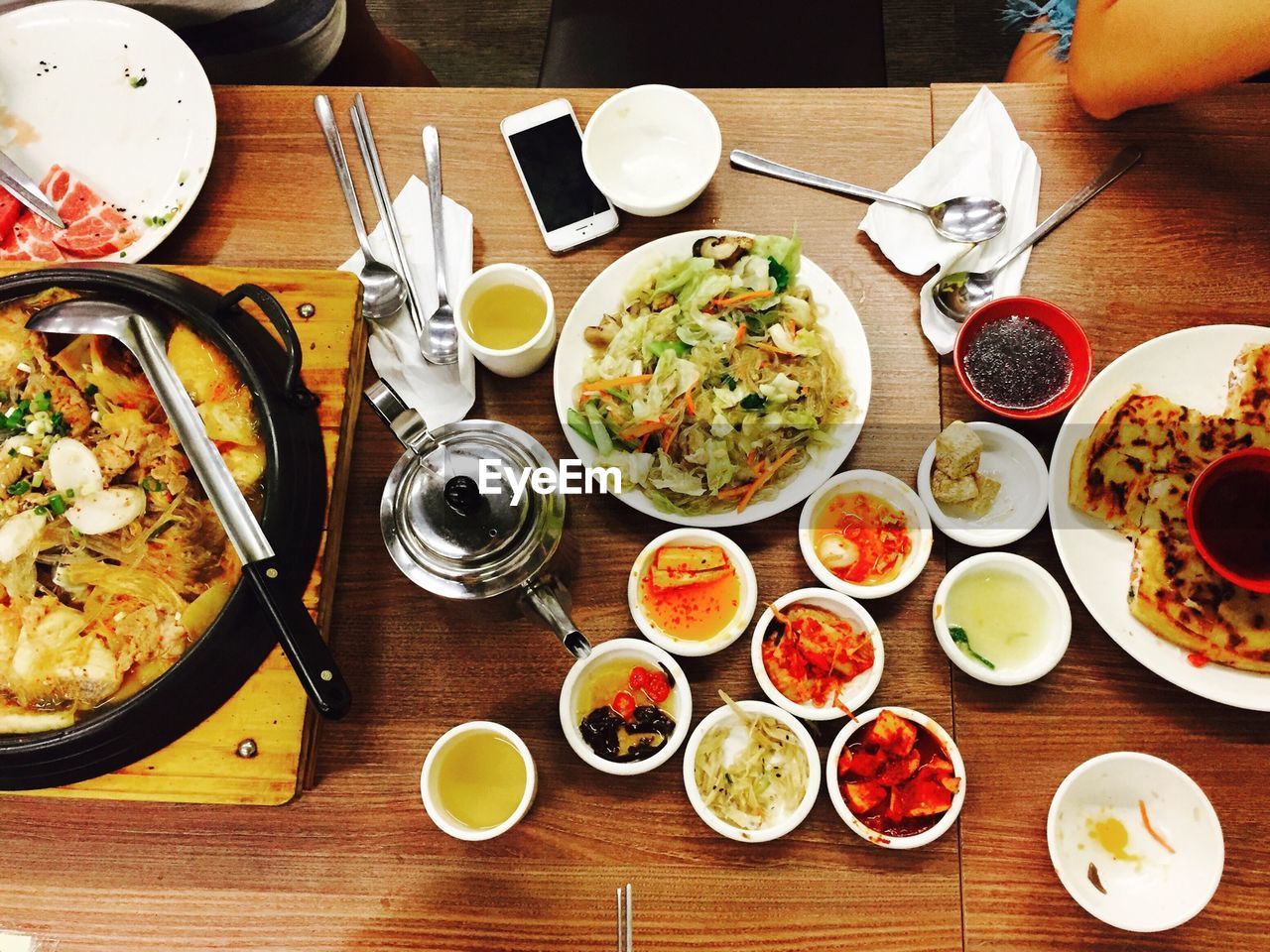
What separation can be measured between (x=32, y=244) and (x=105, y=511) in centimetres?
75

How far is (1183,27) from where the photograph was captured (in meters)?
1.70

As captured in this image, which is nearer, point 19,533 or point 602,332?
point 19,533

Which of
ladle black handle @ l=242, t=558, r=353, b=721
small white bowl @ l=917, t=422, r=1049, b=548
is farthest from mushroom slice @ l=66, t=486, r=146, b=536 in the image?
small white bowl @ l=917, t=422, r=1049, b=548

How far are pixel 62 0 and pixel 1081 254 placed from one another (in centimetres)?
246

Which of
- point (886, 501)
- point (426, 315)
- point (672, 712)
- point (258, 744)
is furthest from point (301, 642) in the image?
point (886, 501)

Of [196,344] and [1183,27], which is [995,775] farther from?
[196,344]

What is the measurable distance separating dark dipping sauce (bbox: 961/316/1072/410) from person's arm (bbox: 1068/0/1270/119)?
57 cm

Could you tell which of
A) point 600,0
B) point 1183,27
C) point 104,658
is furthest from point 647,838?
point 600,0

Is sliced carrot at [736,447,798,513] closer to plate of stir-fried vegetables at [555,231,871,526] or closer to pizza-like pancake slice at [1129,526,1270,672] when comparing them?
plate of stir-fried vegetables at [555,231,871,526]

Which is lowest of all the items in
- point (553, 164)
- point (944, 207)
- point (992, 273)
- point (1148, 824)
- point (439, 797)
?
point (1148, 824)

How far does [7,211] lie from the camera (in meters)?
1.84

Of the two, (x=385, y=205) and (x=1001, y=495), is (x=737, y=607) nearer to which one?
(x=1001, y=495)

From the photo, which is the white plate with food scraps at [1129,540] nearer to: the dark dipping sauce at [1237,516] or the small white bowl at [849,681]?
the dark dipping sauce at [1237,516]

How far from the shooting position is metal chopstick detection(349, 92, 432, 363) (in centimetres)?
185
